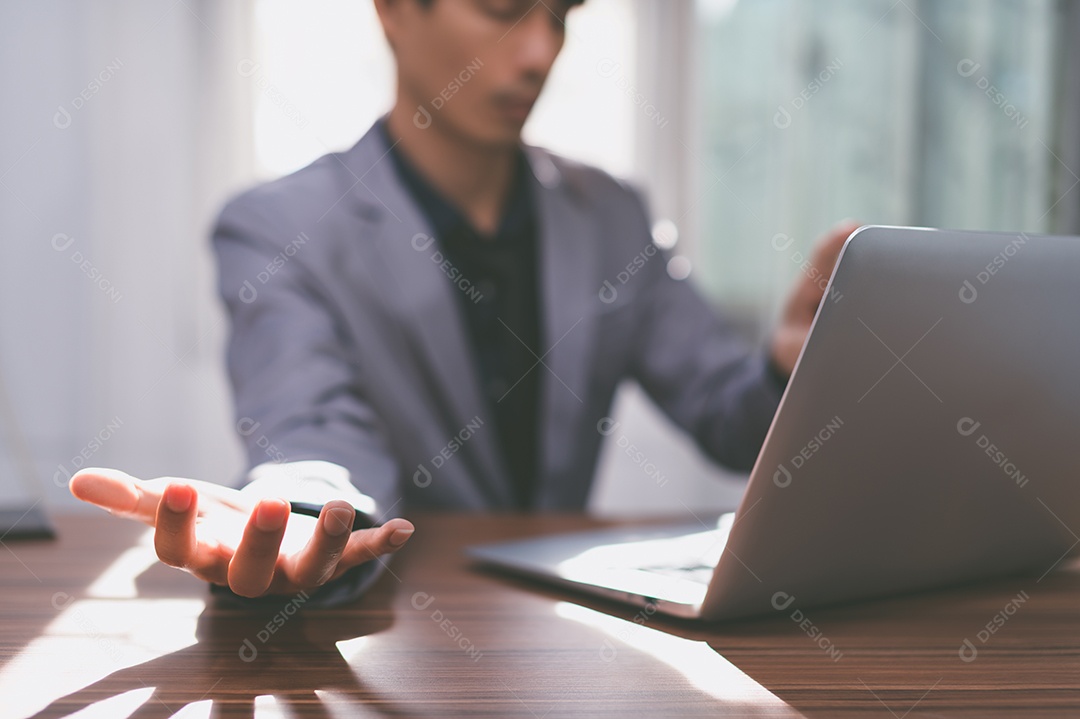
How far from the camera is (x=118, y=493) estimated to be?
0.47 m

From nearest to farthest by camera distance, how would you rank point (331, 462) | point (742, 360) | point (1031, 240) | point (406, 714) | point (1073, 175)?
point (406, 714) → point (1031, 240) → point (331, 462) → point (742, 360) → point (1073, 175)

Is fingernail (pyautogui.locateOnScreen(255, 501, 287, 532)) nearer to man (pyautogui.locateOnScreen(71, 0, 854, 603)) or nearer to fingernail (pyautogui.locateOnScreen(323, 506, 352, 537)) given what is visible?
fingernail (pyautogui.locateOnScreen(323, 506, 352, 537))

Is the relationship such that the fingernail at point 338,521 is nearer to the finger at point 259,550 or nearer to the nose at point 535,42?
the finger at point 259,550

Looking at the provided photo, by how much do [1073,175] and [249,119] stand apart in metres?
2.49

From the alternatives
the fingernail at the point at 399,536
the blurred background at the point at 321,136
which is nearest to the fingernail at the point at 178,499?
the fingernail at the point at 399,536

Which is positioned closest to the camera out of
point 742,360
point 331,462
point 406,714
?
point 406,714

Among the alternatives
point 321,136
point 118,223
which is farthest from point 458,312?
point 118,223

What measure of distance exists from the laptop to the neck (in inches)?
34.0

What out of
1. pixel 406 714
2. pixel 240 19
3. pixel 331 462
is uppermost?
pixel 240 19

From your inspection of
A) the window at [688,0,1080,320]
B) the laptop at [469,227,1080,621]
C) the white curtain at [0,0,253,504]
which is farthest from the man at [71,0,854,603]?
the white curtain at [0,0,253,504]

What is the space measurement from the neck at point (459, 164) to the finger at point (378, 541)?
905 mm

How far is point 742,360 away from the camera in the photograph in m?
1.31

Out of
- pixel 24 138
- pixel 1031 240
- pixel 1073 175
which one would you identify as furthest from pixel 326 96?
pixel 1031 240

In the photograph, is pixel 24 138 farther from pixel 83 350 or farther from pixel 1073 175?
pixel 1073 175
